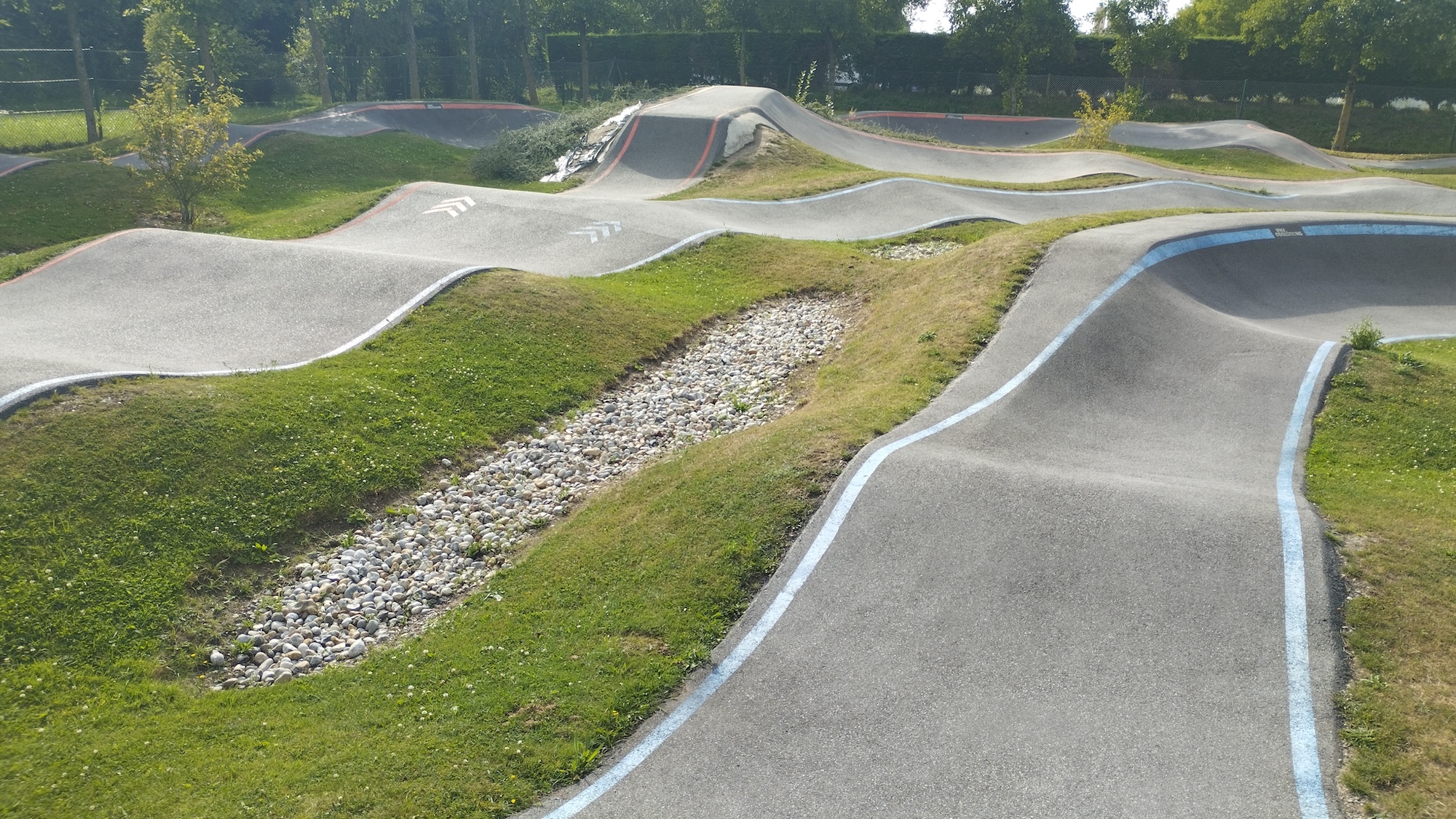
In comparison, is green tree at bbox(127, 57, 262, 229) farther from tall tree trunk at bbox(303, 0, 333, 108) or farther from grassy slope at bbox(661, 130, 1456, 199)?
tall tree trunk at bbox(303, 0, 333, 108)

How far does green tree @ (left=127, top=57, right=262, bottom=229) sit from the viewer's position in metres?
22.3

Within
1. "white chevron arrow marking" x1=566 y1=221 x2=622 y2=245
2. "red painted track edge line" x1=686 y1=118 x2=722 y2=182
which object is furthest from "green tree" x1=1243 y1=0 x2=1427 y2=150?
"white chevron arrow marking" x1=566 y1=221 x2=622 y2=245

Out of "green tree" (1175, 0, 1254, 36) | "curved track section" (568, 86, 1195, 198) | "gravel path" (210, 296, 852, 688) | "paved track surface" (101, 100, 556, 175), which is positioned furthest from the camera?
"green tree" (1175, 0, 1254, 36)

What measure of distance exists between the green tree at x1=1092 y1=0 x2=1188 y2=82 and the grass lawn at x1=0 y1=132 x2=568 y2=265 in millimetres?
35793

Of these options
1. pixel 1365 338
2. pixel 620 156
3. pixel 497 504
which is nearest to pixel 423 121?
pixel 620 156

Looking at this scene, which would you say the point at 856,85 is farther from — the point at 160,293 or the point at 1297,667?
the point at 1297,667

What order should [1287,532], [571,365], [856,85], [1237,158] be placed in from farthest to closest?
[856,85] → [1237,158] → [571,365] → [1287,532]

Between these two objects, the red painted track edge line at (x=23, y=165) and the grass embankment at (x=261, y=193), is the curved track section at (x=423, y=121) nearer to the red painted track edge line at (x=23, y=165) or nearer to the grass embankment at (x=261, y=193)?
the grass embankment at (x=261, y=193)

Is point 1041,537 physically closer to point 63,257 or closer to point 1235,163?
point 63,257

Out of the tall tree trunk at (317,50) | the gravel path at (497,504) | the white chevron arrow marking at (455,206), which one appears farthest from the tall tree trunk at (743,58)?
the gravel path at (497,504)

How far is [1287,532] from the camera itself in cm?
881

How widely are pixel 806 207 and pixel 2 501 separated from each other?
66.0 feet

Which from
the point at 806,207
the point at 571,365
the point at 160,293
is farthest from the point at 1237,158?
the point at 160,293

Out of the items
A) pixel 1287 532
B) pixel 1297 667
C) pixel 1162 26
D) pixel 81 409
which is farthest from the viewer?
pixel 1162 26
